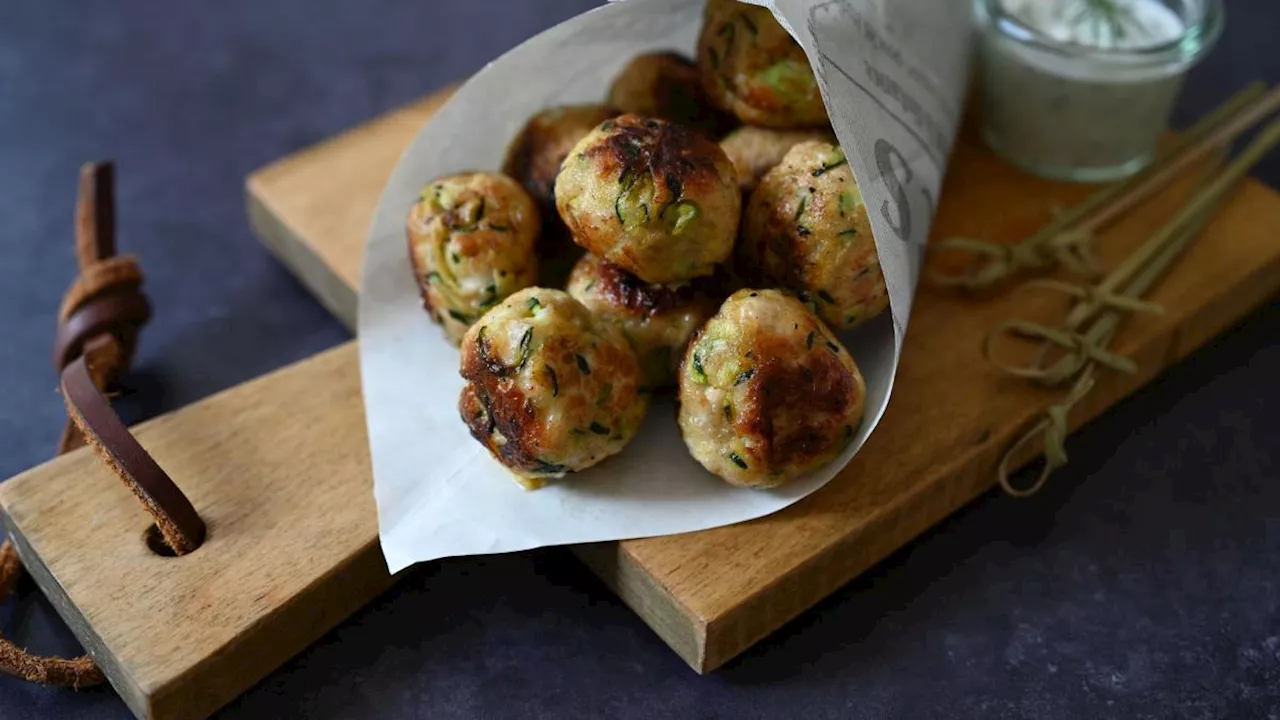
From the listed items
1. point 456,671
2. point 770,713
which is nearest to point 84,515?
point 456,671

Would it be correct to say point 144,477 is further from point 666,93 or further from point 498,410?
point 666,93

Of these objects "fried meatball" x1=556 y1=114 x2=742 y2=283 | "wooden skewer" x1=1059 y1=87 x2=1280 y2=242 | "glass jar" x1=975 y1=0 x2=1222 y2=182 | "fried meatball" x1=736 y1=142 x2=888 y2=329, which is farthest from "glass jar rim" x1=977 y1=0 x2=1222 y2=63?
"fried meatball" x1=556 y1=114 x2=742 y2=283

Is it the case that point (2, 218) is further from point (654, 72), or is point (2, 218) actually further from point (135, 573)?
point (654, 72)

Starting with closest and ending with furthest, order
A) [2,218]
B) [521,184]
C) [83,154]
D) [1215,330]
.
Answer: [521,184], [1215,330], [2,218], [83,154]

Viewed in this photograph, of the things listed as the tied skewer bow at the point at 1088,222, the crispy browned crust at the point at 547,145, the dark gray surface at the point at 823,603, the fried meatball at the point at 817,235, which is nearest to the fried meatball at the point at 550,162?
A: the crispy browned crust at the point at 547,145

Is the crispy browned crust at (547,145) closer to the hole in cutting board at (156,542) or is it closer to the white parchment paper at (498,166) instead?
the white parchment paper at (498,166)

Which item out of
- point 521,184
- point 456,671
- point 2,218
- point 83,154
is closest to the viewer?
point 456,671

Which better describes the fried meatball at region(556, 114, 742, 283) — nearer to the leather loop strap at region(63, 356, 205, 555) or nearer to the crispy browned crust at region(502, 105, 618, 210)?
the crispy browned crust at region(502, 105, 618, 210)
